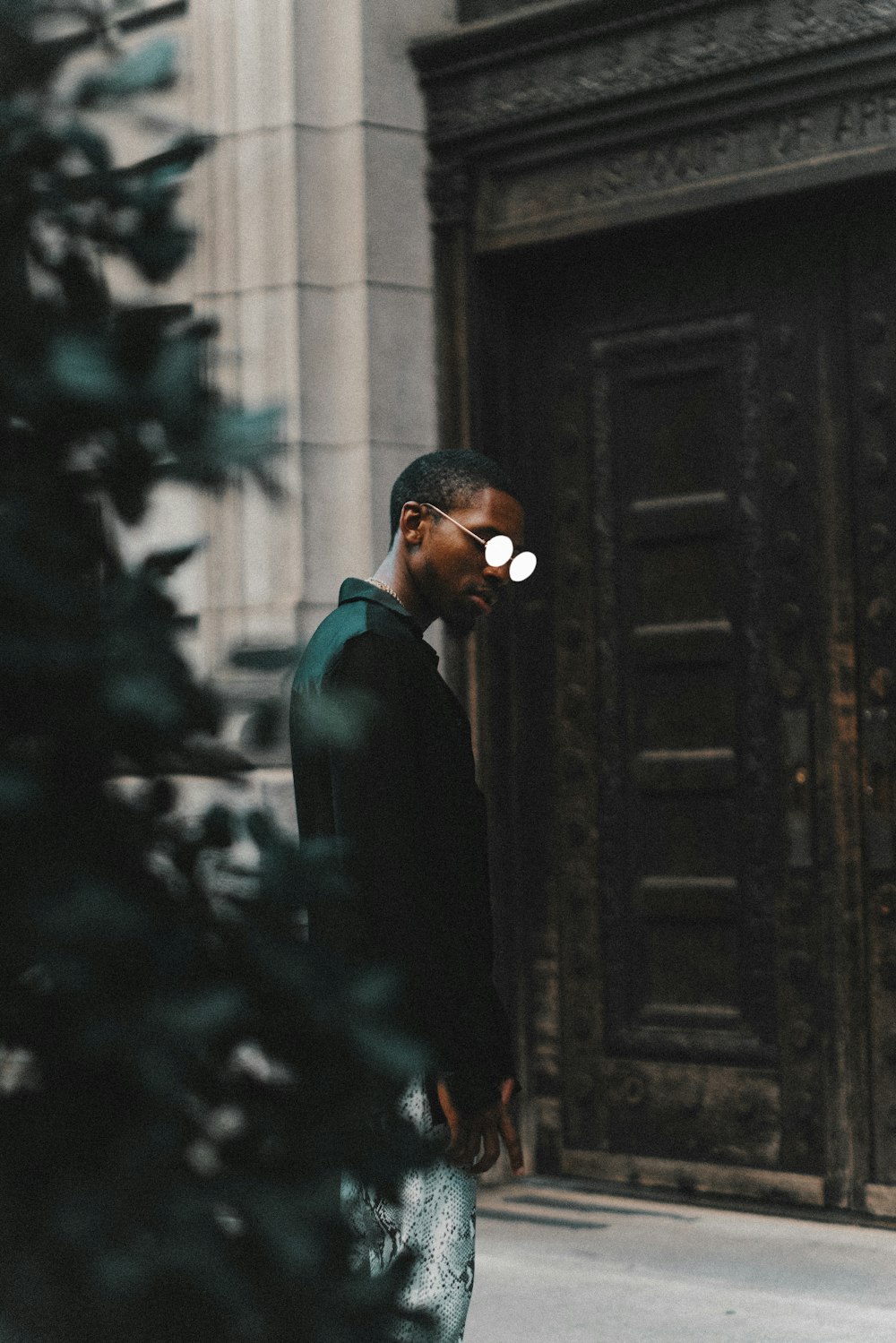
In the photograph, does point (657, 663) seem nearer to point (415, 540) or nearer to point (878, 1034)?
point (878, 1034)

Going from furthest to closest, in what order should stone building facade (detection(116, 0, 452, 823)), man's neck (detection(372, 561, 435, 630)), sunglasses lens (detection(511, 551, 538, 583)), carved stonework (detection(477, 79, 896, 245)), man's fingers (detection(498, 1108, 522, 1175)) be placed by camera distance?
stone building facade (detection(116, 0, 452, 823)), carved stonework (detection(477, 79, 896, 245)), man's neck (detection(372, 561, 435, 630)), sunglasses lens (detection(511, 551, 538, 583)), man's fingers (detection(498, 1108, 522, 1175))

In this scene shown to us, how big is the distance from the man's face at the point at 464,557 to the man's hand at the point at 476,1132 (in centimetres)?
77

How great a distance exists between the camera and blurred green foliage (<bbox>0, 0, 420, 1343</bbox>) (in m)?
1.58

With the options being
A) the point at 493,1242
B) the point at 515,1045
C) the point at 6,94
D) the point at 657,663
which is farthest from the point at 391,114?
the point at 6,94

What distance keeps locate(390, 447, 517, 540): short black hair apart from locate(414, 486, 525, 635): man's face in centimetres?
1

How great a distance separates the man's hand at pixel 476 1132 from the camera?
3346 millimetres

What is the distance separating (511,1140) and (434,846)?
1.59 ft

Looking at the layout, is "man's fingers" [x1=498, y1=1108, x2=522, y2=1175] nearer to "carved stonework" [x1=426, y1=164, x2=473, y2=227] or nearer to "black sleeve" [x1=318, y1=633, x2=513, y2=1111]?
"black sleeve" [x1=318, y1=633, x2=513, y2=1111]

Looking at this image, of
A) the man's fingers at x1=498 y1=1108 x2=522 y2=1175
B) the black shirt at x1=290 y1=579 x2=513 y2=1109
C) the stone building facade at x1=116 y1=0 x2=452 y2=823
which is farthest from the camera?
the stone building facade at x1=116 y1=0 x2=452 y2=823

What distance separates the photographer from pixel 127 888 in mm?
1667

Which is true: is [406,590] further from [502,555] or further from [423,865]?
[423,865]

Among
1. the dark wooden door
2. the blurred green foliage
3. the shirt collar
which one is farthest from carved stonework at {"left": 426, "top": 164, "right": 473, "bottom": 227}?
the blurred green foliage

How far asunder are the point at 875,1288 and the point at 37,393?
475 centimetres

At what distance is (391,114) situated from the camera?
726 centimetres
